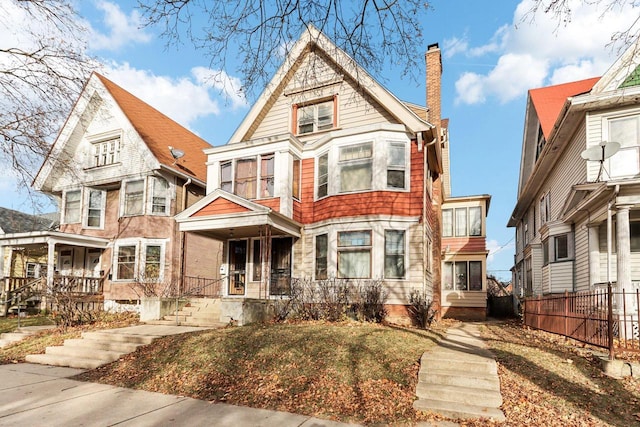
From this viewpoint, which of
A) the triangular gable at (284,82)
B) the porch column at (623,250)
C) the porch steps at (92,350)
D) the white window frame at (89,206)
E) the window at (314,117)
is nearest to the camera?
the porch steps at (92,350)

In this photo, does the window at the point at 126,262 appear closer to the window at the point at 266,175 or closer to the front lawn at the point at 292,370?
the window at the point at 266,175

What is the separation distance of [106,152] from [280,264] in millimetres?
11307

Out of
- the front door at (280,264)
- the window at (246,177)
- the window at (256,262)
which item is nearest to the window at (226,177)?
the window at (246,177)

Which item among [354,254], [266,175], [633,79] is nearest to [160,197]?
[266,175]

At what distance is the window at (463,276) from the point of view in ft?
71.3

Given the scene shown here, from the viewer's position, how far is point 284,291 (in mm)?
14281

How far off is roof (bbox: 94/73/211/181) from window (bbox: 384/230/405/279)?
9.84 metres

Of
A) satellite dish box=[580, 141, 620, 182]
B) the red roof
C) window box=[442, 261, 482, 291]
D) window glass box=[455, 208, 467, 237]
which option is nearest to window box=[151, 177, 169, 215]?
window box=[442, 261, 482, 291]

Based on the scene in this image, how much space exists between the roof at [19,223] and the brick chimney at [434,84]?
2058 centimetres

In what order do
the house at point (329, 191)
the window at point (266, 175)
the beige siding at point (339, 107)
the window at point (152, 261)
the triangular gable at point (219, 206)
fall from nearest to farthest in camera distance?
the house at point (329, 191) → the triangular gable at point (219, 206) → the beige siding at point (339, 107) → the window at point (266, 175) → the window at point (152, 261)

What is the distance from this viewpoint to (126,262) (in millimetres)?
18406

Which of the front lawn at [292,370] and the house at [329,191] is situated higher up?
the house at [329,191]

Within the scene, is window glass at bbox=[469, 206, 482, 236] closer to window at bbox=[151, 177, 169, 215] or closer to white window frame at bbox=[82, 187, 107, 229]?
window at bbox=[151, 177, 169, 215]

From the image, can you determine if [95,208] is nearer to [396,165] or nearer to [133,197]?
[133,197]
